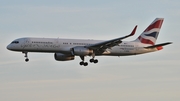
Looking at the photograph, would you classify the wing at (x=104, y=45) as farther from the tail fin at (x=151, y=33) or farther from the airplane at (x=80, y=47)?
the tail fin at (x=151, y=33)

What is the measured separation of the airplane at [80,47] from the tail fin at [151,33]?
205cm

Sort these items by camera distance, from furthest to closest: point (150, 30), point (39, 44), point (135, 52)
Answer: point (150, 30)
point (135, 52)
point (39, 44)

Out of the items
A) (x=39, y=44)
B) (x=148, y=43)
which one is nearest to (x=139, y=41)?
(x=148, y=43)

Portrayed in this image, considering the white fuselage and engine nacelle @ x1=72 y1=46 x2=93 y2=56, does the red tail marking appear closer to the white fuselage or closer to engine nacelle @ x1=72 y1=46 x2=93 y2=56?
the white fuselage

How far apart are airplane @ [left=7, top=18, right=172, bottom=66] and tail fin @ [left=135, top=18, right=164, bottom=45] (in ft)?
6.74

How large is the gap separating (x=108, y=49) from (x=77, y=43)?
6.04m

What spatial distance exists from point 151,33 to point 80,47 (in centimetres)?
1939

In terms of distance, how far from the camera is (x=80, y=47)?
112750 millimetres

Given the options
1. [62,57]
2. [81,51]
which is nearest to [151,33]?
[62,57]

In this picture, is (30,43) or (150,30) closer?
(30,43)

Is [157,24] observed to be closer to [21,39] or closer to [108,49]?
[108,49]

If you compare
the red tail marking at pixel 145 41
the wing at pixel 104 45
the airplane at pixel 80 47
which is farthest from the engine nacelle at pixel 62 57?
the red tail marking at pixel 145 41

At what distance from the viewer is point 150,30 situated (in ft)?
416

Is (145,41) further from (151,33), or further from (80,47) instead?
(80,47)
